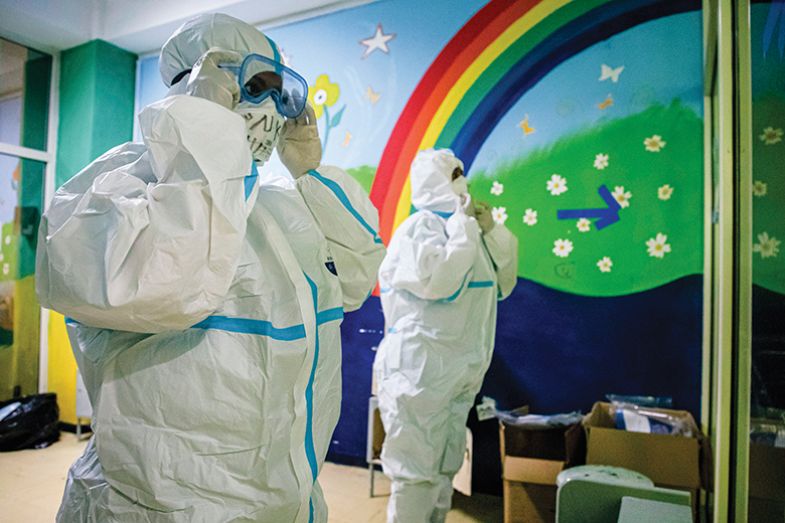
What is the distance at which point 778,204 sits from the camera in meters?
0.85

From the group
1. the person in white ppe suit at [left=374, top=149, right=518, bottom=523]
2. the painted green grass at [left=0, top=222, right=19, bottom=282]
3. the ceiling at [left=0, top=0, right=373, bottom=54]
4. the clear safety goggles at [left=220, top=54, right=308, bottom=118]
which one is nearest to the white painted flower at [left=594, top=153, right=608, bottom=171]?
the person in white ppe suit at [left=374, top=149, right=518, bottom=523]

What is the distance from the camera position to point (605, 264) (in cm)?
260

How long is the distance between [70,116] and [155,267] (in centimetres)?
380

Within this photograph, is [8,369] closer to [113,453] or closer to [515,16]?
[113,453]

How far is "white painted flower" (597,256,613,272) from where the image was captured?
2588 mm

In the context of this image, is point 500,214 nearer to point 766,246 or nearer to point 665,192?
point 665,192

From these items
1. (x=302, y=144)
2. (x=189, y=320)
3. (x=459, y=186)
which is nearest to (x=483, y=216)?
(x=459, y=186)

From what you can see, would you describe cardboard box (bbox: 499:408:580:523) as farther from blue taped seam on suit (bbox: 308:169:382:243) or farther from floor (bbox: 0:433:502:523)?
blue taped seam on suit (bbox: 308:169:382:243)

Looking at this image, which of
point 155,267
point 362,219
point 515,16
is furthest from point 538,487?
point 515,16

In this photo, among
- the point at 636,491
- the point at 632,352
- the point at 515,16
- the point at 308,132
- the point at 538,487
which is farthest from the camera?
the point at 515,16

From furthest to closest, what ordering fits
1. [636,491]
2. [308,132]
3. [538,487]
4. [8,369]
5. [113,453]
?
[8,369] < [538,487] < [308,132] < [636,491] < [113,453]

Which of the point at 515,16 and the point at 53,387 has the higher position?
the point at 515,16

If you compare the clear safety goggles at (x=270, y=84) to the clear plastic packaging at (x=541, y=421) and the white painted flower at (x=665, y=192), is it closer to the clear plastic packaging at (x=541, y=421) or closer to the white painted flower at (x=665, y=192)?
the clear plastic packaging at (x=541, y=421)

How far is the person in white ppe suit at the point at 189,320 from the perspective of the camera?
836 mm
